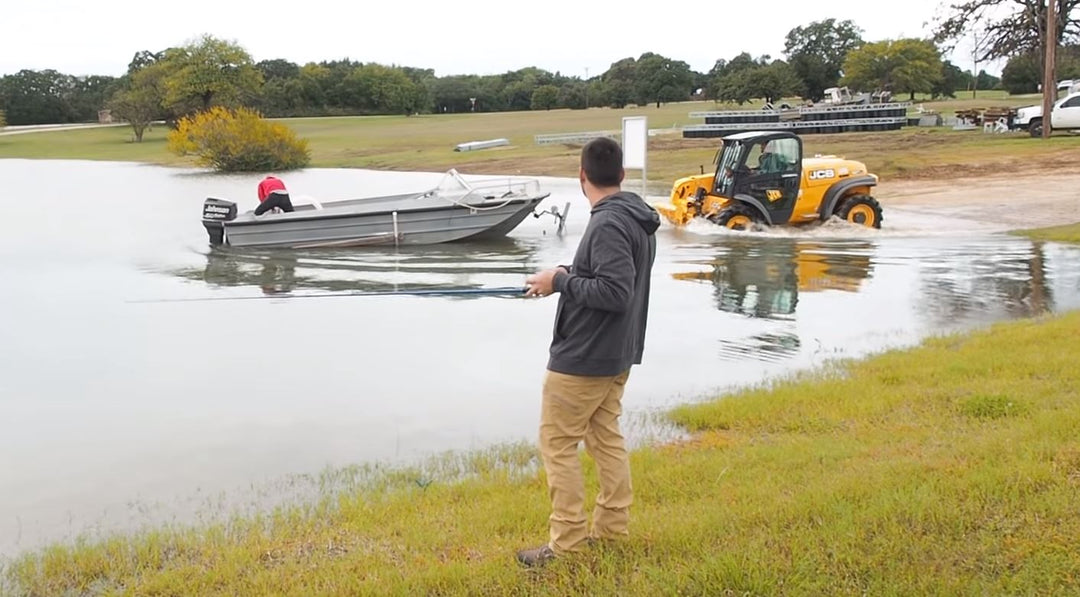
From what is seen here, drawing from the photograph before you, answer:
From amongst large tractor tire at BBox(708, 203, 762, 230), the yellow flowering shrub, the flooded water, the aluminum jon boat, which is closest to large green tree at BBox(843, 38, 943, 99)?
the yellow flowering shrub

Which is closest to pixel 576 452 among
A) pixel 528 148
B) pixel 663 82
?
pixel 528 148

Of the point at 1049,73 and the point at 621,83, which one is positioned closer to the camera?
the point at 1049,73

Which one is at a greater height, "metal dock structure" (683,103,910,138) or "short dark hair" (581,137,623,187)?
"metal dock structure" (683,103,910,138)

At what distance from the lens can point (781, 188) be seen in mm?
19453

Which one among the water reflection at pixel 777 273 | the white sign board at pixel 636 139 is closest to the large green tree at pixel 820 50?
the white sign board at pixel 636 139

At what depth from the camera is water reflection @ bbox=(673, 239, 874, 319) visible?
12859mm

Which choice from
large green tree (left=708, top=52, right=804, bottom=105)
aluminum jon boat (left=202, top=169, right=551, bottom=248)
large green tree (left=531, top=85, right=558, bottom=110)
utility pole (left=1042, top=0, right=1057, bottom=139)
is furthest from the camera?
large green tree (left=531, top=85, right=558, bottom=110)

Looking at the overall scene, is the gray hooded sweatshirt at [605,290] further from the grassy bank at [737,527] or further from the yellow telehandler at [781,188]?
the yellow telehandler at [781,188]

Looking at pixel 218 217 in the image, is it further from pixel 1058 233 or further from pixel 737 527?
pixel 737 527

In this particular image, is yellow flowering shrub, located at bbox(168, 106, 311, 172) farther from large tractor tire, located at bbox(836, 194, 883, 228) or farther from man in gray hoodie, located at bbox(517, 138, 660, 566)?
man in gray hoodie, located at bbox(517, 138, 660, 566)

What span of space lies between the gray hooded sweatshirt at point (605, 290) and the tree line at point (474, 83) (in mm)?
46098

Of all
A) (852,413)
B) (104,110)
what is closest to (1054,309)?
(852,413)

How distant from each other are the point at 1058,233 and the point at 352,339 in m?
13.7

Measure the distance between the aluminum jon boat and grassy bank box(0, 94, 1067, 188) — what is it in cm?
1456
